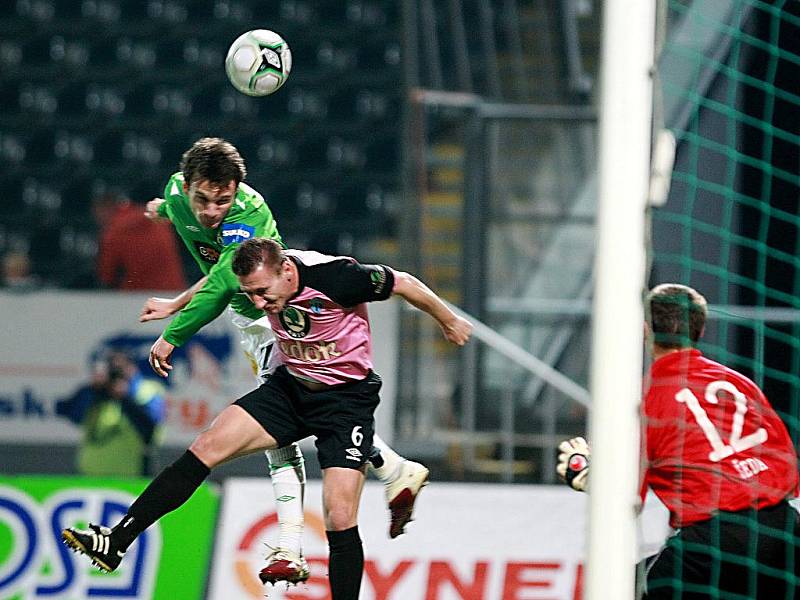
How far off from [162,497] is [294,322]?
2.81 ft

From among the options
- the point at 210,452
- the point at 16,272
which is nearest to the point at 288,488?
the point at 210,452

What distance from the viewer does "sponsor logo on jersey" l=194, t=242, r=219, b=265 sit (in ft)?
19.0

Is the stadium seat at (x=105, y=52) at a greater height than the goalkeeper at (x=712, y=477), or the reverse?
the stadium seat at (x=105, y=52)

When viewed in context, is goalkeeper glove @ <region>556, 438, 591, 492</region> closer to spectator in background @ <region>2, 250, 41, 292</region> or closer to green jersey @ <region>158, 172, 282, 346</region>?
green jersey @ <region>158, 172, 282, 346</region>

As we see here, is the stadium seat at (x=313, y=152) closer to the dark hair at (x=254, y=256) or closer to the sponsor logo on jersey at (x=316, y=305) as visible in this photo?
the sponsor logo on jersey at (x=316, y=305)

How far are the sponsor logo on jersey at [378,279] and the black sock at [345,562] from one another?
0.97 m

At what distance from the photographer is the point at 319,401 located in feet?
18.9

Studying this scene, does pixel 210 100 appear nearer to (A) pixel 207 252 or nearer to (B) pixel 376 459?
(A) pixel 207 252

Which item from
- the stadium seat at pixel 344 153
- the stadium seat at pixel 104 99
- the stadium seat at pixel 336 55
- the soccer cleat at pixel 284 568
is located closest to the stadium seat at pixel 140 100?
the stadium seat at pixel 104 99

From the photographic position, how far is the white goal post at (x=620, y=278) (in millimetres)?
4301

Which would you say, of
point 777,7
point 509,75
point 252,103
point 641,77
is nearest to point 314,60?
point 252,103

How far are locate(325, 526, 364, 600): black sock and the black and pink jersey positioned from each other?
0.62m

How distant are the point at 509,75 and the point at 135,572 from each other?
16.7ft

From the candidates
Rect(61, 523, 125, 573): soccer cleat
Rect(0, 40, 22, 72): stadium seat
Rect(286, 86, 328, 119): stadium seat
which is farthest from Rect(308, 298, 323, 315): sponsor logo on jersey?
Rect(0, 40, 22, 72): stadium seat
